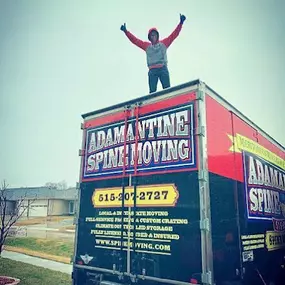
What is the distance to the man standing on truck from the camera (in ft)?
17.2

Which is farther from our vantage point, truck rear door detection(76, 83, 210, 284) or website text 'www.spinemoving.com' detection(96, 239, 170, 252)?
website text 'www.spinemoving.com' detection(96, 239, 170, 252)

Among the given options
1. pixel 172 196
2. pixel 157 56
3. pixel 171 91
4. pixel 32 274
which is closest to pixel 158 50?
pixel 157 56

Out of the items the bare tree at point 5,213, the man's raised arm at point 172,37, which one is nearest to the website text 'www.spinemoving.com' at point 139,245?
the man's raised arm at point 172,37

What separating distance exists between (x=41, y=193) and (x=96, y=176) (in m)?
46.4

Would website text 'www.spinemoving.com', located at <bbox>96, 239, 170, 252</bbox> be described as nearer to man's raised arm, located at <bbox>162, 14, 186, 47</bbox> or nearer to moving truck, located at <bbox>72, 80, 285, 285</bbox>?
moving truck, located at <bbox>72, 80, 285, 285</bbox>

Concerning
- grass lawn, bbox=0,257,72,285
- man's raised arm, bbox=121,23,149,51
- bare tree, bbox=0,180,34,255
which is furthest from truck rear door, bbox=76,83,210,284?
bare tree, bbox=0,180,34,255

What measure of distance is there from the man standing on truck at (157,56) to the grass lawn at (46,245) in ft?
34.9

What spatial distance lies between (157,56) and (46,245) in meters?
13.8

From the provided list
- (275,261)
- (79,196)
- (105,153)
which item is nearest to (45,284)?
(79,196)

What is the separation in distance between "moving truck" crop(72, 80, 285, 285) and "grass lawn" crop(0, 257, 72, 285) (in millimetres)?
4738

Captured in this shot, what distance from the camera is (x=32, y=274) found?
8.78 meters

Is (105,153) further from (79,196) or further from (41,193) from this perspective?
(41,193)

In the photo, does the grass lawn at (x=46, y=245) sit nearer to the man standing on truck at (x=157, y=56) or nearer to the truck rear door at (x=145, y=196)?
the truck rear door at (x=145, y=196)

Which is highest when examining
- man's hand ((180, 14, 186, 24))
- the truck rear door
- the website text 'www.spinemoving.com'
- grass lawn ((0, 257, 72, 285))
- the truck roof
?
man's hand ((180, 14, 186, 24))
